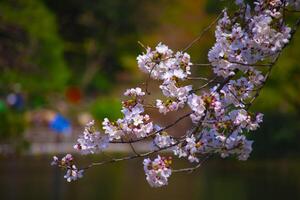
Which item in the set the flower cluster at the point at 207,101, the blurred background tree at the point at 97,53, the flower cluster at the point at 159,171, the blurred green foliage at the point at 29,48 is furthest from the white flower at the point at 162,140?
the blurred green foliage at the point at 29,48

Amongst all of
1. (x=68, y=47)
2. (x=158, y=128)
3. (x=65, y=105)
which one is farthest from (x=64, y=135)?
(x=158, y=128)

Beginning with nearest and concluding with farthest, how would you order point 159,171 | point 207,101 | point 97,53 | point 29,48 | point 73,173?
point 207,101 < point 159,171 < point 73,173 < point 29,48 < point 97,53

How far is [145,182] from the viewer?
2412 cm

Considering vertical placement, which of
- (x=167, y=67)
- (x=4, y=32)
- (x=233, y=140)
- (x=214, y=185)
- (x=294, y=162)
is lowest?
(x=233, y=140)

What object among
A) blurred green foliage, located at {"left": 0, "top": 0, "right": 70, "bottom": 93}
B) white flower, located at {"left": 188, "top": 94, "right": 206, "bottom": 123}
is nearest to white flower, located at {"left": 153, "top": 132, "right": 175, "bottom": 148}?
white flower, located at {"left": 188, "top": 94, "right": 206, "bottom": 123}

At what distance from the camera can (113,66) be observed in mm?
53562

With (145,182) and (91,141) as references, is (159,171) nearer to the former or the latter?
(91,141)

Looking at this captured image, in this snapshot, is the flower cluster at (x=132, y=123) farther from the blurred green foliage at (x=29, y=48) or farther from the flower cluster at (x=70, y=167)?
the blurred green foliage at (x=29, y=48)

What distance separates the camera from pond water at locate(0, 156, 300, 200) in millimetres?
19469

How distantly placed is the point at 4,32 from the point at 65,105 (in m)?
21.2

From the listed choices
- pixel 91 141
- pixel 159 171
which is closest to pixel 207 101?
pixel 159 171

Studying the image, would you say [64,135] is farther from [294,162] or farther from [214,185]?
[214,185]

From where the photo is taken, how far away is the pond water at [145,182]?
63.9ft

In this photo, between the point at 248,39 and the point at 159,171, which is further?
the point at 159,171
